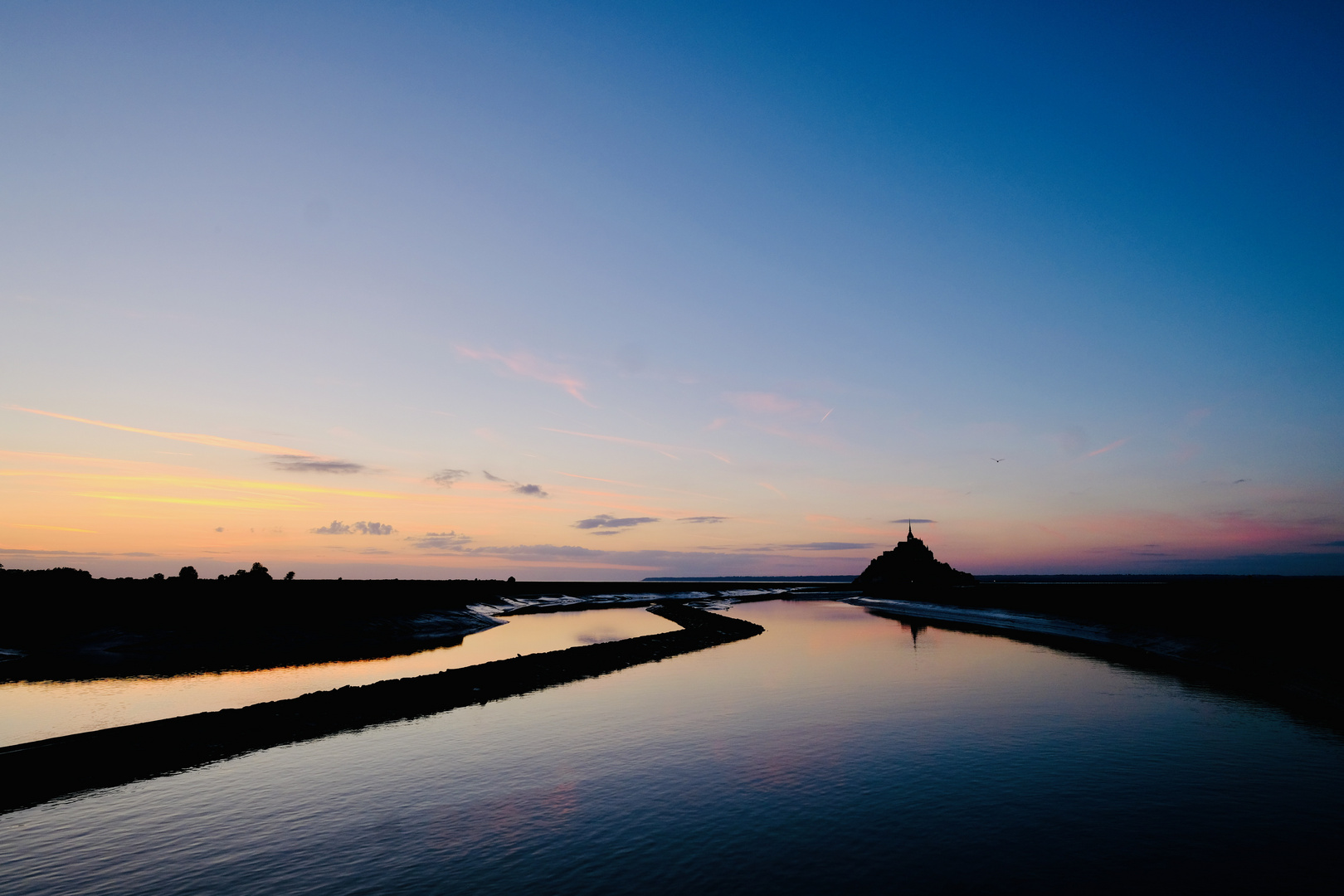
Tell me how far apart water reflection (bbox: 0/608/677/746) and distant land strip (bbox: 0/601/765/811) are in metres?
3.64

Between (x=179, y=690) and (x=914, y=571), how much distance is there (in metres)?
164

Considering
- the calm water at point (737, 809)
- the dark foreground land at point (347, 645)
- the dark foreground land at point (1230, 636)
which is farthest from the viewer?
the dark foreground land at point (1230, 636)

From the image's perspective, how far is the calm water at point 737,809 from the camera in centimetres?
1248

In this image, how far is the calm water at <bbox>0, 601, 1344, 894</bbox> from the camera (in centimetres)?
1248

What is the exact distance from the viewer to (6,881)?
40.6ft

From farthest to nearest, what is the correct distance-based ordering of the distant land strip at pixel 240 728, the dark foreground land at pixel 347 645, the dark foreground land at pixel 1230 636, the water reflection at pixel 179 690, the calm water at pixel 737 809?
1. the dark foreground land at pixel 1230 636
2. the water reflection at pixel 179 690
3. the dark foreground land at pixel 347 645
4. the distant land strip at pixel 240 728
5. the calm water at pixel 737 809

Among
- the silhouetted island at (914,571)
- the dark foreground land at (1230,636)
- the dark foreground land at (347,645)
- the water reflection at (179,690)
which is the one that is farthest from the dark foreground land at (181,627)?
the silhouetted island at (914,571)

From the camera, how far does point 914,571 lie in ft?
551

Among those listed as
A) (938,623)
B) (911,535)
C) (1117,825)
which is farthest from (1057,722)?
(911,535)

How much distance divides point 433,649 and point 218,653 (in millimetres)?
14675

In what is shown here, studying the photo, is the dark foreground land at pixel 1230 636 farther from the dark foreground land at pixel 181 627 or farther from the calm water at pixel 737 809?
the dark foreground land at pixel 181 627

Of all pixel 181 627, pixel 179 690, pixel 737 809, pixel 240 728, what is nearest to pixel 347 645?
pixel 181 627

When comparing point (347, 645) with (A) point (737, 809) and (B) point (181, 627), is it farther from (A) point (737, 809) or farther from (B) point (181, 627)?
(A) point (737, 809)

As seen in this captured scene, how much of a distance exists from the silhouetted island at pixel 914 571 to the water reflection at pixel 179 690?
136 m
